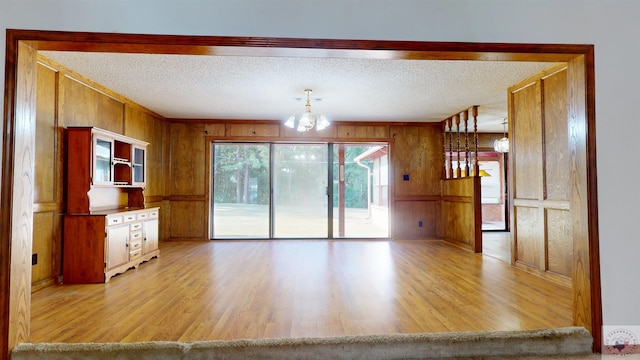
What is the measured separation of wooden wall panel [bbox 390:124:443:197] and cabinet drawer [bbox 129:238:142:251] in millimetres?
4600

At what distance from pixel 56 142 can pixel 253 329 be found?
3134 mm

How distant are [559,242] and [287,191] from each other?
4536 millimetres

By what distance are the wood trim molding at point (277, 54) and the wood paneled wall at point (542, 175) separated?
1.27 meters

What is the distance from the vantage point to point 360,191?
6930 mm

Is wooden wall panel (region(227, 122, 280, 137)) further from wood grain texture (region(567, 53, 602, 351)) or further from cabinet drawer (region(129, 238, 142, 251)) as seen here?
wood grain texture (region(567, 53, 602, 351))

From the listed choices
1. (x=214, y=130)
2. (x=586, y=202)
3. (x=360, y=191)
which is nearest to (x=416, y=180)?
(x=360, y=191)

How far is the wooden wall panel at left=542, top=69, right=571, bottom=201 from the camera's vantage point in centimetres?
350

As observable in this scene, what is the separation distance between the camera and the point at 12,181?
2.01 meters

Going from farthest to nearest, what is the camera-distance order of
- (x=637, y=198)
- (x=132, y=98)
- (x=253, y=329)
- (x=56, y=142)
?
(x=132, y=98), (x=56, y=142), (x=253, y=329), (x=637, y=198)

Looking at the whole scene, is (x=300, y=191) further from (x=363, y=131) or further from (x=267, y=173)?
(x=363, y=131)

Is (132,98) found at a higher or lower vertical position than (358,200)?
higher

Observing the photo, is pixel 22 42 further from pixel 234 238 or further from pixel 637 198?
pixel 234 238

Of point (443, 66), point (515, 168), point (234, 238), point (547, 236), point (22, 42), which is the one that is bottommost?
point (234, 238)

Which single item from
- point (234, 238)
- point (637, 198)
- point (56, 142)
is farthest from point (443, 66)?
point (234, 238)
